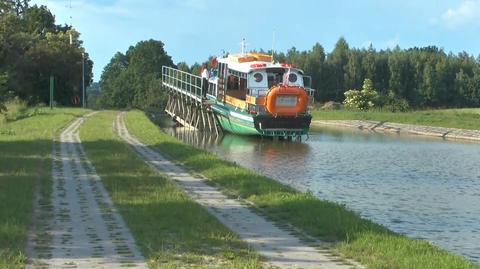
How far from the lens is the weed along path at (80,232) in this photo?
8.75 metres

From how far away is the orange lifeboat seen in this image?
39875mm

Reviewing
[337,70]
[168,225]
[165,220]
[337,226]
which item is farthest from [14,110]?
[337,70]

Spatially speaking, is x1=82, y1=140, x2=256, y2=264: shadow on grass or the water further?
the water

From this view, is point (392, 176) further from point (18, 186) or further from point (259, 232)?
point (259, 232)

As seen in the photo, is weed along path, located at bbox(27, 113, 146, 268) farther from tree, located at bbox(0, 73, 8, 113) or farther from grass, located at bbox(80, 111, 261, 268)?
tree, located at bbox(0, 73, 8, 113)

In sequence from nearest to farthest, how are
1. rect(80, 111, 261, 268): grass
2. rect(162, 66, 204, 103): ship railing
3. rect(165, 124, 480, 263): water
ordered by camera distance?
1. rect(80, 111, 261, 268): grass
2. rect(165, 124, 480, 263): water
3. rect(162, 66, 204, 103): ship railing

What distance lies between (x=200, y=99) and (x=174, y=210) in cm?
3800

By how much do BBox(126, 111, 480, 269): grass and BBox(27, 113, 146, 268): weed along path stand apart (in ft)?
9.31

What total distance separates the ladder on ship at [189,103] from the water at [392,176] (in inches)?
324

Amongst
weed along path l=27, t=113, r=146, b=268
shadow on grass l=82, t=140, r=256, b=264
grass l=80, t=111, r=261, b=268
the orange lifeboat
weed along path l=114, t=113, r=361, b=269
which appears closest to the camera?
weed along path l=27, t=113, r=146, b=268

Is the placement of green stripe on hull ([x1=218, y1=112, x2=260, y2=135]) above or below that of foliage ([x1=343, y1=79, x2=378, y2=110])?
below

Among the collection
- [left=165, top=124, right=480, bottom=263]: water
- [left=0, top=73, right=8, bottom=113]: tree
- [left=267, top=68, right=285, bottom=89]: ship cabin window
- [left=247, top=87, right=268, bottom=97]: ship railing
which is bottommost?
[left=165, top=124, right=480, bottom=263]: water

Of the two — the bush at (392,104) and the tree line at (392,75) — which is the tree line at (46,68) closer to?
the tree line at (392,75)

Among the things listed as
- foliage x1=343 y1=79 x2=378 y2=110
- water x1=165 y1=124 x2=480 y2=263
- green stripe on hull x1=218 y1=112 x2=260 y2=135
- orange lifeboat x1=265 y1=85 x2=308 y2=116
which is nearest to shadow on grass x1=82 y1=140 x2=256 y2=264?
water x1=165 y1=124 x2=480 y2=263
